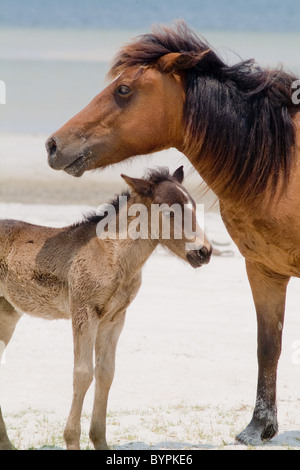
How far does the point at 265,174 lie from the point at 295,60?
77.4 ft

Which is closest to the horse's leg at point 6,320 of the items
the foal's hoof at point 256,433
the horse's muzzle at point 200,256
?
the horse's muzzle at point 200,256

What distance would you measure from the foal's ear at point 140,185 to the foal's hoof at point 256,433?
190 centimetres

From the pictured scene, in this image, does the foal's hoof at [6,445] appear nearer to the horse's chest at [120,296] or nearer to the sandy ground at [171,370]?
the sandy ground at [171,370]

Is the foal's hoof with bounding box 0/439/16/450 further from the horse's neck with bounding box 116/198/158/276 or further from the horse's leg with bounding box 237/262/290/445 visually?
the horse's leg with bounding box 237/262/290/445

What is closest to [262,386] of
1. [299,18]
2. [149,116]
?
[149,116]

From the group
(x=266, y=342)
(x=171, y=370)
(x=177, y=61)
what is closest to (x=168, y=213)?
(x=177, y=61)

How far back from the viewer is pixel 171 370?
26.9 feet

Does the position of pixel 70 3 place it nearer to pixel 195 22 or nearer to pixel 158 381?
pixel 195 22

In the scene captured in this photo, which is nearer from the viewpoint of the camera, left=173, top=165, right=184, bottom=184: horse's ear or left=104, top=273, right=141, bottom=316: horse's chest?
Result: left=104, top=273, right=141, bottom=316: horse's chest

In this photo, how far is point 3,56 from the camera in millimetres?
32406

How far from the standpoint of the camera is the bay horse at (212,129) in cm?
519

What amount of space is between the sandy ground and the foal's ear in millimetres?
1777

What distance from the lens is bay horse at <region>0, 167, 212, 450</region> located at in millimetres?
5441

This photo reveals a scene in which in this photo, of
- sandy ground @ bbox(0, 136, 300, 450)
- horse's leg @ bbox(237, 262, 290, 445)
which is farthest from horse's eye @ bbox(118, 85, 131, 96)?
sandy ground @ bbox(0, 136, 300, 450)
